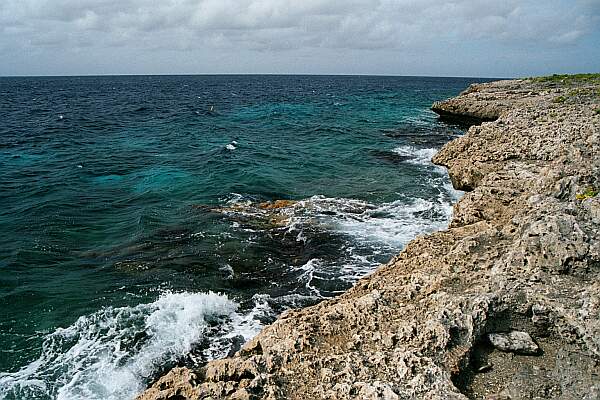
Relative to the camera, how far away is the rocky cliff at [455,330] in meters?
7.47

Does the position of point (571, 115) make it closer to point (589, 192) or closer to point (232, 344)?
point (589, 192)

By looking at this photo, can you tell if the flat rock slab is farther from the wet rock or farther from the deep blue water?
the wet rock

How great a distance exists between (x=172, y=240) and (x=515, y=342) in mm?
16107

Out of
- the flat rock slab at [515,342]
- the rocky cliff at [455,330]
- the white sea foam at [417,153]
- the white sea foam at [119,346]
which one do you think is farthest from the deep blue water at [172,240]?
the flat rock slab at [515,342]

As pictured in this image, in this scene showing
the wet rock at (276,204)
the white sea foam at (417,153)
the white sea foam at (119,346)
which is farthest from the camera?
the white sea foam at (417,153)

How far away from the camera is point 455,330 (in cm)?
834

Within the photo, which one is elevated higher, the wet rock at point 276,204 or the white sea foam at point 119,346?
the wet rock at point 276,204

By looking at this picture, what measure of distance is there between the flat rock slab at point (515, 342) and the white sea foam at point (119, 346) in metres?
7.52

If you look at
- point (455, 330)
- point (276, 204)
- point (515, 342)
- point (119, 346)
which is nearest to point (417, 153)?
point (276, 204)

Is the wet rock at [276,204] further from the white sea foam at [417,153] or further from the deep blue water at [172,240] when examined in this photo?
the white sea foam at [417,153]

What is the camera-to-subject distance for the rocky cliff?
747cm

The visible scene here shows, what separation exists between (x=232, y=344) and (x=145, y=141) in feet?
121

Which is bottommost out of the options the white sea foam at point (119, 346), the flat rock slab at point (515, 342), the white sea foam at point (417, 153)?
the white sea foam at point (119, 346)

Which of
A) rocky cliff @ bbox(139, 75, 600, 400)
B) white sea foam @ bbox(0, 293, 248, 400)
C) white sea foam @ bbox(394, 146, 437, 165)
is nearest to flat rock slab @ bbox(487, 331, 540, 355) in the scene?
rocky cliff @ bbox(139, 75, 600, 400)
